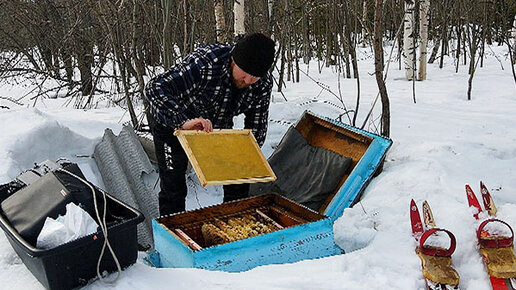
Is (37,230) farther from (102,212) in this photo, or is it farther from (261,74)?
(261,74)

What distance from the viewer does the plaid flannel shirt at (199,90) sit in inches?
127

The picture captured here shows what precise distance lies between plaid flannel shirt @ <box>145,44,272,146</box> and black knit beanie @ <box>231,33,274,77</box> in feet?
0.89

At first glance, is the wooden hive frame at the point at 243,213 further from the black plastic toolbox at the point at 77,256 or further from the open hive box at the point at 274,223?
the black plastic toolbox at the point at 77,256

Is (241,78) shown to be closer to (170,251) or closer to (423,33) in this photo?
(170,251)

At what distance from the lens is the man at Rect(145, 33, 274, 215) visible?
10.1ft

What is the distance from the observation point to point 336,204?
13.0ft

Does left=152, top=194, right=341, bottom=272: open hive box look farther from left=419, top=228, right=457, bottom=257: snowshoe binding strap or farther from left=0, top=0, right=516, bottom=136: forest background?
left=0, top=0, right=516, bottom=136: forest background

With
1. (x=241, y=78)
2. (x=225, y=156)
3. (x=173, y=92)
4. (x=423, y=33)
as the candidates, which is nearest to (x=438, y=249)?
(x=225, y=156)

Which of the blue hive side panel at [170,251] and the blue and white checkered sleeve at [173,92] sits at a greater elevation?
the blue and white checkered sleeve at [173,92]

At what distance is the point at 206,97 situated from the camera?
3414 mm

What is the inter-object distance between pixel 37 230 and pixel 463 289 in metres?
2.14

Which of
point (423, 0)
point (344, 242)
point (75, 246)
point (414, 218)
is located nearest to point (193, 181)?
point (344, 242)

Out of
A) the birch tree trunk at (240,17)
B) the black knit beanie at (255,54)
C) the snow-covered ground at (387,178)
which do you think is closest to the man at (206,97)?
the black knit beanie at (255,54)

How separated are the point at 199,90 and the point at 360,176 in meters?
1.60
